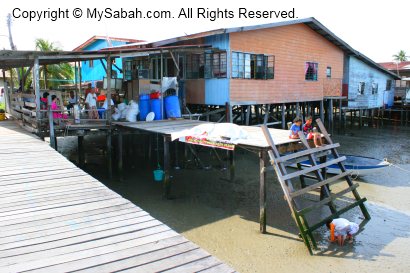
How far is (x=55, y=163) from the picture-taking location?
6766mm

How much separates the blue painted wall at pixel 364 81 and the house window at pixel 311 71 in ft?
16.0

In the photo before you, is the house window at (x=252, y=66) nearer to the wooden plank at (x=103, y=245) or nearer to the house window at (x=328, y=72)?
the house window at (x=328, y=72)

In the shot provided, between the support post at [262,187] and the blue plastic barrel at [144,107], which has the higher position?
the blue plastic barrel at [144,107]

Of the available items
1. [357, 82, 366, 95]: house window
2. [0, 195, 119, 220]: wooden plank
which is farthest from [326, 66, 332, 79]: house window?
[0, 195, 119, 220]: wooden plank

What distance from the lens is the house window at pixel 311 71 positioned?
19.2 meters

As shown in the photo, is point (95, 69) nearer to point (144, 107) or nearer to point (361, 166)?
point (144, 107)

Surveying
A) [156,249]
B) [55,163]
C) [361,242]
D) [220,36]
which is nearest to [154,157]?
[220,36]

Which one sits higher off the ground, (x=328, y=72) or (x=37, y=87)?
(x=328, y=72)

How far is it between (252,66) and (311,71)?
579cm

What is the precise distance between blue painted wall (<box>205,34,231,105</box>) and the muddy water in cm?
237

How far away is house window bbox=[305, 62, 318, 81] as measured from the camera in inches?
754

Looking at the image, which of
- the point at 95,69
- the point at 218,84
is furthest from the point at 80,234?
the point at 95,69

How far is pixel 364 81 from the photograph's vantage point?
25797 mm

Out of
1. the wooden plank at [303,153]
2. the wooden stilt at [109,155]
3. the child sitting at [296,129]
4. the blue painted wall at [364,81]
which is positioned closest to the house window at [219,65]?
the wooden stilt at [109,155]
